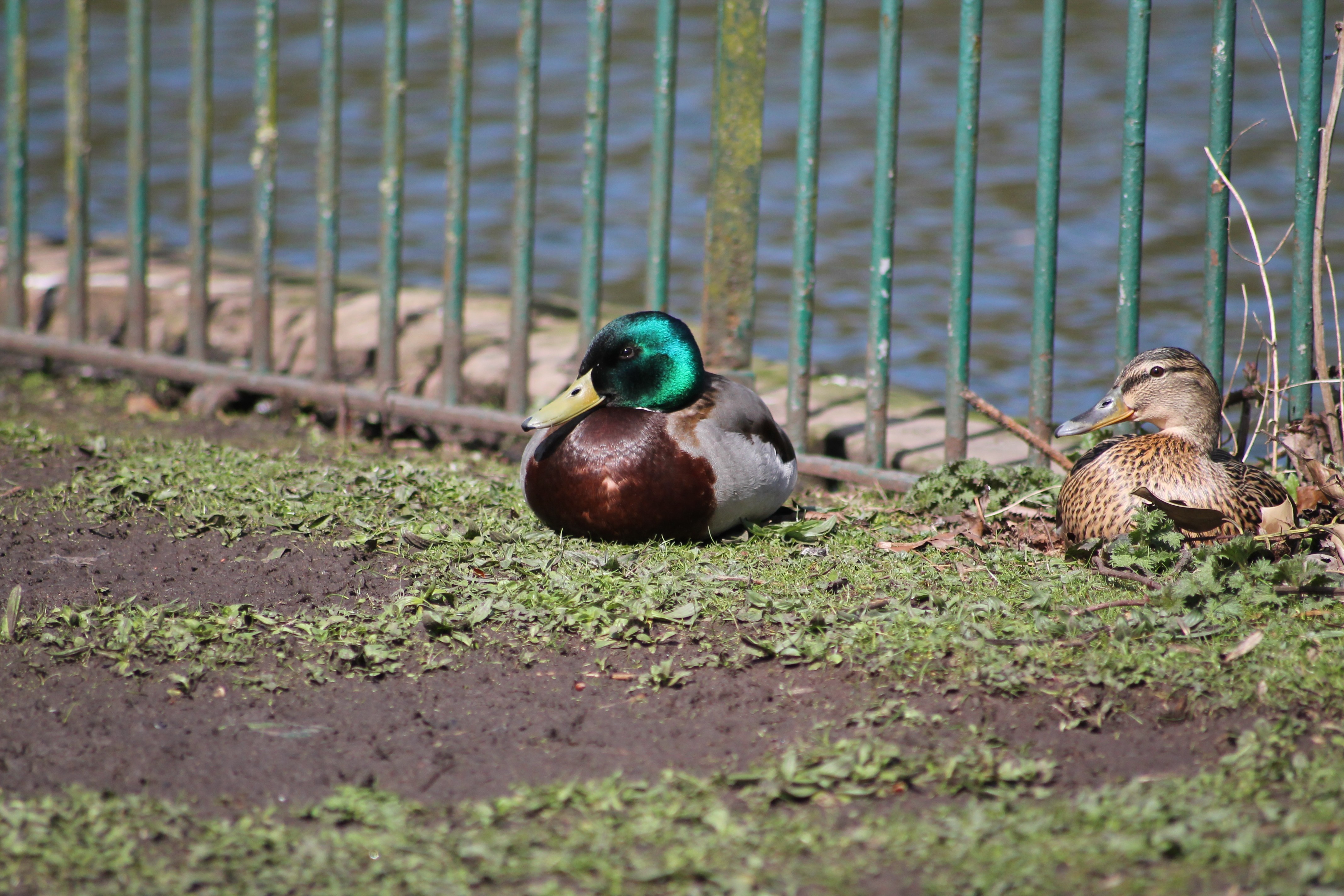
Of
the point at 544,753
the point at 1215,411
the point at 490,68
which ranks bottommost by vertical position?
the point at 544,753

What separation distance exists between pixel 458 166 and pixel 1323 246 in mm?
2687

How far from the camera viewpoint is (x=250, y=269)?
7012mm

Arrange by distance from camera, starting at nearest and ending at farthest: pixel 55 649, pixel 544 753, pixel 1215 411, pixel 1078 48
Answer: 1. pixel 544 753
2. pixel 55 649
3. pixel 1215 411
4. pixel 1078 48

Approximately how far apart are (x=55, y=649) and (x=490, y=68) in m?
10.2

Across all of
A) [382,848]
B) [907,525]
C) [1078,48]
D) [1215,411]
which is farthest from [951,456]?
[1078,48]

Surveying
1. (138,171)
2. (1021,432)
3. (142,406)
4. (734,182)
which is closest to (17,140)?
(138,171)

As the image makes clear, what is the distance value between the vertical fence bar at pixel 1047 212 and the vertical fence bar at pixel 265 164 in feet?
8.79

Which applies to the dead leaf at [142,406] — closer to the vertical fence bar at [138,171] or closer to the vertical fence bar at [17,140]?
the vertical fence bar at [138,171]

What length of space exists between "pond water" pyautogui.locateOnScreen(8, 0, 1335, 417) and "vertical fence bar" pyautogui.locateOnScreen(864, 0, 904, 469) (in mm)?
1680

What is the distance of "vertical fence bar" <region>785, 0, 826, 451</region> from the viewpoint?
4180 mm

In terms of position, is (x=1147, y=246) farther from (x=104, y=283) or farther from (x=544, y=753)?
(x=544, y=753)

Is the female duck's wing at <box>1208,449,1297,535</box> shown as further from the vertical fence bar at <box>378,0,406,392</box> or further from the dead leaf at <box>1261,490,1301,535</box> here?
the vertical fence bar at <box>378,0,406,392</box>

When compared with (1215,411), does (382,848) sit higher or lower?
lower

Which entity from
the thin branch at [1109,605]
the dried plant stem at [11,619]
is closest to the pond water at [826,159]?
the thin branch at [1109,605]
